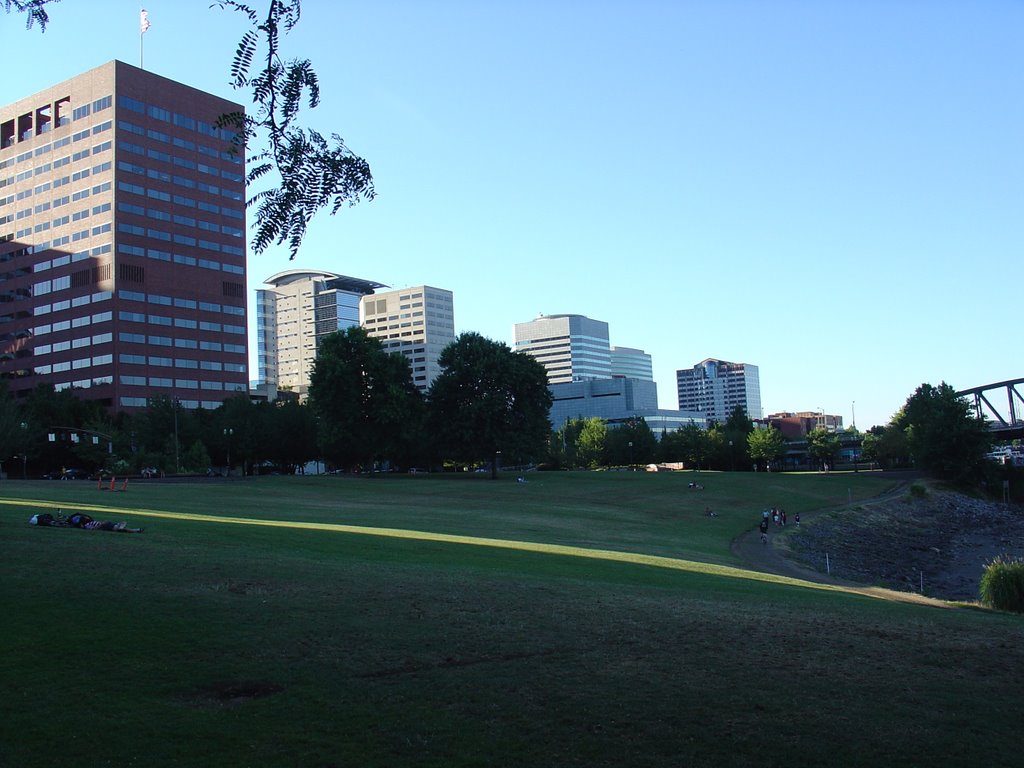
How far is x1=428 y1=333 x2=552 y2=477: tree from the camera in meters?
92.9

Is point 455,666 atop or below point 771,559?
atop

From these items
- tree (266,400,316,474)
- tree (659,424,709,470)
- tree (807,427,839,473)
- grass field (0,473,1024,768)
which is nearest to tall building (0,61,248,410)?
tree (266,400,316,474)

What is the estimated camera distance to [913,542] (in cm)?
6400

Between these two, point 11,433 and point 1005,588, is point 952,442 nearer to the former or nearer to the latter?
point 1005,588

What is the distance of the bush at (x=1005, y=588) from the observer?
24625mm

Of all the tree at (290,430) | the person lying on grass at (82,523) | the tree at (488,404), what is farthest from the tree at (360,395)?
the person lying on grass at (82,523)

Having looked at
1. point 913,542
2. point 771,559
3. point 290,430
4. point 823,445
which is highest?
point 290,430

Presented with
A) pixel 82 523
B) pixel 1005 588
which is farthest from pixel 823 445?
pixel 82 523

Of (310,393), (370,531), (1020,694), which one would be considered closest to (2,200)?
(310,393)

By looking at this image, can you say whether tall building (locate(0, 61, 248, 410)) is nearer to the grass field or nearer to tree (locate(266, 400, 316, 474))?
tree (locate(266, 400, 316, 474))

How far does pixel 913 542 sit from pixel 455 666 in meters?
61.9

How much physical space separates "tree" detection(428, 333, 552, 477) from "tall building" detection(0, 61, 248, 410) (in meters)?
67.3

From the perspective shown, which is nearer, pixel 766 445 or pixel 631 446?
pixel 766 445

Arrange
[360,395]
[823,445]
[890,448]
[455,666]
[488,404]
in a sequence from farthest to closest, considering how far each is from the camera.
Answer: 1. [823,445]
2. [890,448]
3. [360,395]
4. [488,404]
5. [455,666]
